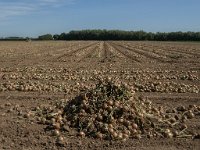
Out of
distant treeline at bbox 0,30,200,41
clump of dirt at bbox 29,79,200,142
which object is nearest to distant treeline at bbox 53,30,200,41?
distant treeline at bbox 0,30,200,41

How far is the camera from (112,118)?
732 centimetres

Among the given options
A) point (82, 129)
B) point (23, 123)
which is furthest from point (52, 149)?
point (23, 123)

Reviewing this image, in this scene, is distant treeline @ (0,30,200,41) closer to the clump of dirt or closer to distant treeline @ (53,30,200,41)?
distant treeline @ (53,30,200,41)

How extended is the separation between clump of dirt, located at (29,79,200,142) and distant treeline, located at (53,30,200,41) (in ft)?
259

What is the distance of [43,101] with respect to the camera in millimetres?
10031

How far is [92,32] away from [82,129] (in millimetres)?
103726

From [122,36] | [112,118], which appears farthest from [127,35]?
[112,118]

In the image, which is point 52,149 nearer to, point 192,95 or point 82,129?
point 82,129

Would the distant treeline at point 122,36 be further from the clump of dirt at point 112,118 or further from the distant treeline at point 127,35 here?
the clump of dirt at point 112,118

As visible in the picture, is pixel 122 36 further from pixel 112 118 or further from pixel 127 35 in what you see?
pixel 112 118

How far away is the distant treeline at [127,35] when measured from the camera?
89312mm

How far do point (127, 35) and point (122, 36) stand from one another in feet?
3.47

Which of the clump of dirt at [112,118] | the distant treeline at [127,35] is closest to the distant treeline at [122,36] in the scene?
the distant treeline at [127,35]

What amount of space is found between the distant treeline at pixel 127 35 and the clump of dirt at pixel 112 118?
259 feet
